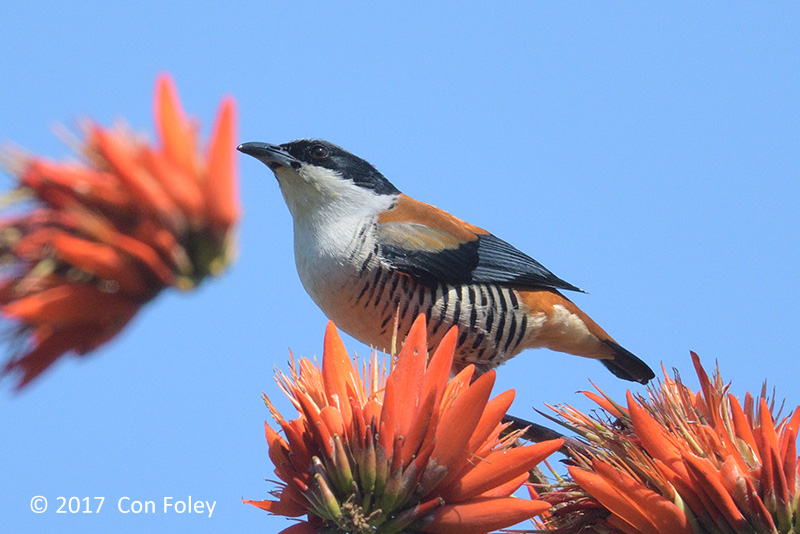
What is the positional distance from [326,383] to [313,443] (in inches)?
9.2

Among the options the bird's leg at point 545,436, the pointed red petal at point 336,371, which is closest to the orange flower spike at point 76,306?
the pointed red petal at point 336,371

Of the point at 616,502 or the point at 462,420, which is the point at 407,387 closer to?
the point at 462,420

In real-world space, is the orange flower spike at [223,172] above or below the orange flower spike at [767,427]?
above

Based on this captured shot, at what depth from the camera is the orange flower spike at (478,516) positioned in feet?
8.30

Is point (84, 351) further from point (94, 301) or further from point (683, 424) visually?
point (683, 424)

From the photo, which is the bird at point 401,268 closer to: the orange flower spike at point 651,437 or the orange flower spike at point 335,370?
the orange flower spike at point 335,370

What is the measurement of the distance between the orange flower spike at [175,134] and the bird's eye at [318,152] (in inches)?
171

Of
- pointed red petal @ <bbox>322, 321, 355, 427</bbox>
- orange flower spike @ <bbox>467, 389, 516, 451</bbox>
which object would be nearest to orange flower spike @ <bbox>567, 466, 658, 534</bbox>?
orange flower spike @ <bbox>467, 389, 516, 451</bbox>

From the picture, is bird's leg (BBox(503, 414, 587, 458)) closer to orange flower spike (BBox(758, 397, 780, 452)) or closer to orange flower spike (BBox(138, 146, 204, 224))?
orange flower spike (BBox(758, 397, 780, 452))

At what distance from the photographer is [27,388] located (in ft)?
4.55

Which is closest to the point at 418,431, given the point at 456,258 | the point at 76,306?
the point at 76,306

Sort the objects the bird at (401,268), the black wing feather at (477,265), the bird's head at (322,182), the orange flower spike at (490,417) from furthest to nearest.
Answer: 1. the bird's head at (322,182)
2. the black wing feather at (477,265)
3. the bird at (401,268)
4. the orange flower spike at (490,417)

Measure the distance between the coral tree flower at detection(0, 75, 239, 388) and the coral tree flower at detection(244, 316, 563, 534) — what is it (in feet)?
4.14

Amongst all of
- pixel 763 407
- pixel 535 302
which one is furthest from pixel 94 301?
pixel 535 302
